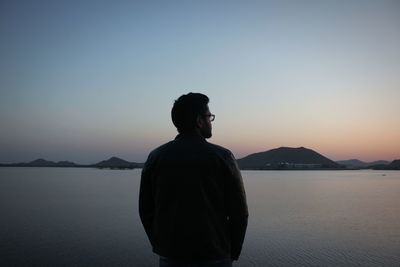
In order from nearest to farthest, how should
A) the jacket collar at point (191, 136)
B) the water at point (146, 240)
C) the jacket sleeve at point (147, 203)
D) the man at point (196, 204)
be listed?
the man at point (196, 204) < the jacket collar at point (191, 136) < the jacket sleeve at point (147, 203) < the water at point (146, 240)

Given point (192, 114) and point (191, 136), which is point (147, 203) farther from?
point (192, 114)

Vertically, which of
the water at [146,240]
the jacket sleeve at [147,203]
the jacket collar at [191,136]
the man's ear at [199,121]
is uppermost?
the man's ear at [199,121]

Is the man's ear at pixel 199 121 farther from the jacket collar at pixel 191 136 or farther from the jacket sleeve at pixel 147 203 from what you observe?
the jacket sleeve at pixel 147 203

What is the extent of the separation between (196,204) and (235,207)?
0.26m

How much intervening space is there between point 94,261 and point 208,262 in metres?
8.46

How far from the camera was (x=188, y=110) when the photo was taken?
8.47ft

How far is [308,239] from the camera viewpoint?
1356 cm

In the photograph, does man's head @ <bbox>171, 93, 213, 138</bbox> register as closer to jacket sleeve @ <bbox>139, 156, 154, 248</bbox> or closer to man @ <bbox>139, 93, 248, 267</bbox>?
man @ <bbox>139, 93, 248, 267</bbox>

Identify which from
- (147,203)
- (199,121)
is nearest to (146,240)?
(147,203)

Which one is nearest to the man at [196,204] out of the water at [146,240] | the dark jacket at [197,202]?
the dark jacket at [197,202]

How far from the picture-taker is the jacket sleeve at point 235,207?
2412 mm

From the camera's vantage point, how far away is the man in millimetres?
2355

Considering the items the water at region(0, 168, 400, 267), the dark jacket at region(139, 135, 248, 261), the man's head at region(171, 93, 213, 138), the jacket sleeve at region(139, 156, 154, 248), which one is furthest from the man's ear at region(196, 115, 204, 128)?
the water at region(0, 168, 400, 267)

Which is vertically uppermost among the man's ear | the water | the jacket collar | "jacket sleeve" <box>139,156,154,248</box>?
the man's ear
